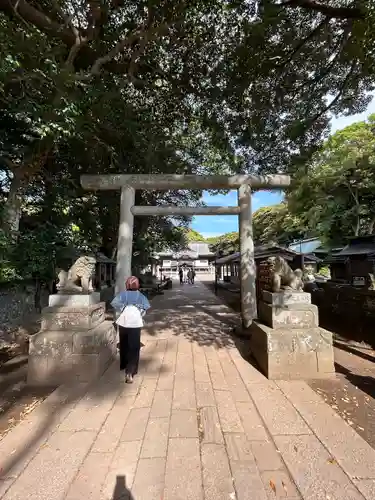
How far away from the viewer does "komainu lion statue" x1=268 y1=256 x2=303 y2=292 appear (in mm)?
4125

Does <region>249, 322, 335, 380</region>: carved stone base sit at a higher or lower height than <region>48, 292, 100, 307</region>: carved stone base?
lower

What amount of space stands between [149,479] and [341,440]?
1.74 m

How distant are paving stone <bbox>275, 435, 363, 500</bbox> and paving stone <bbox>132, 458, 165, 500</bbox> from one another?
1.00 meters

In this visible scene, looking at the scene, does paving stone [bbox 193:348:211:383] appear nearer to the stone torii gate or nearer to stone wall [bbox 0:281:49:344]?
Result: the stone torii gate

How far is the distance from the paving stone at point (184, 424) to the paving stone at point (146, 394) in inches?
16.0

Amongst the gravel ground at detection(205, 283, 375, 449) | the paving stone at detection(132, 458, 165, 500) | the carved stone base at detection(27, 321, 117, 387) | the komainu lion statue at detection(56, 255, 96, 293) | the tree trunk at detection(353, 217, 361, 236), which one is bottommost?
the gravel ground at detection(205, 283, 375, 449)

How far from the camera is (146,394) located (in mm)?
3250

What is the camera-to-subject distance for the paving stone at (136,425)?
2408 millimetres

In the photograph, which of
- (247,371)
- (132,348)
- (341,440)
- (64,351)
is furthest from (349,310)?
(64,351)

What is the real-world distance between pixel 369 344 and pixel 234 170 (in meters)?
6.26

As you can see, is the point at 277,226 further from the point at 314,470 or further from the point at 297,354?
the point at 314,470

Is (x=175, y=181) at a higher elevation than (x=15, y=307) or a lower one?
higher

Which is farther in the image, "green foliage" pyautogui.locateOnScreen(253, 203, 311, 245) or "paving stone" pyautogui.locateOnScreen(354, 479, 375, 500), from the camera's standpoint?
"green foliage" pyautogui.locateOnScreen(253, 203, 311, 245)

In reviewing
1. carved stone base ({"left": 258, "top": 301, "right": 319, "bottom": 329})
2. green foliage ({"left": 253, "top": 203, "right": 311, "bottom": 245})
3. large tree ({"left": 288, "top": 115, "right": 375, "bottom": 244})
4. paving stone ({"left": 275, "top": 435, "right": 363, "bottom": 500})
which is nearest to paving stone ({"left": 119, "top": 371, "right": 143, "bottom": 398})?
paving stone ({"left": 275, "top": 435, "right": 363, "bottom": 500})
